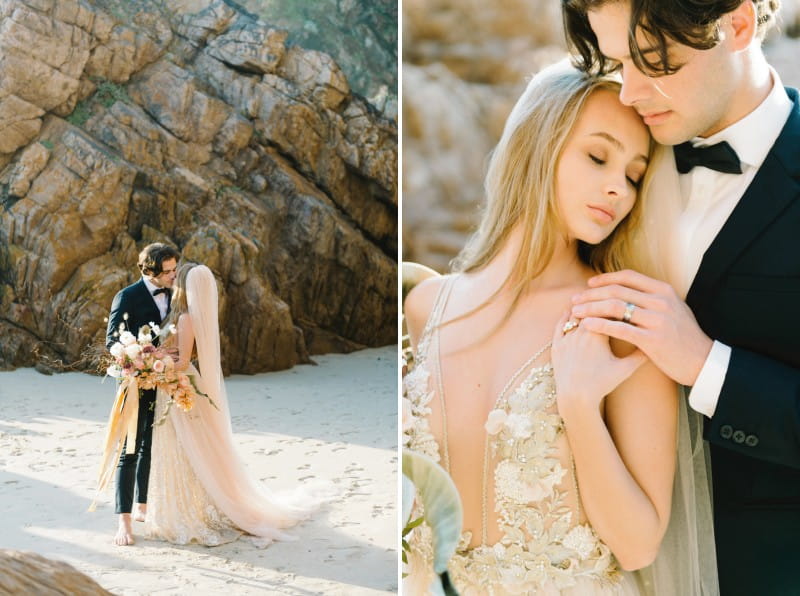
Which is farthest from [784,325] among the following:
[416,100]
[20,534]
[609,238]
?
[20,534]

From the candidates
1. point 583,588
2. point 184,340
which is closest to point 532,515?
point 583,588

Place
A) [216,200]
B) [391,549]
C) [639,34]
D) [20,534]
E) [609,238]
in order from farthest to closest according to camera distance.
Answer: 1. [216,200]
2. [20,534]
3. [391,549]
4. [609,238]
5. [639,34]

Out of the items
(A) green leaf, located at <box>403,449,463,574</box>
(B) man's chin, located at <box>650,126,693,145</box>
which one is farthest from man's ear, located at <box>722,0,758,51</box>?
(A) green leaf, located at <box>403,449,463,574</box>

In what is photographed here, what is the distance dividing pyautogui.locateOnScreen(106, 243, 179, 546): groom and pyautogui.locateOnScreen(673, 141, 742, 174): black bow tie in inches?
116

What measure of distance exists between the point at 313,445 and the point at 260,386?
250 centimetres

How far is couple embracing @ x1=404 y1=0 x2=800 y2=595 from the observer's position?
1.10 m

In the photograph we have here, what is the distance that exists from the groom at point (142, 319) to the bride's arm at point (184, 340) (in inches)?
6.9

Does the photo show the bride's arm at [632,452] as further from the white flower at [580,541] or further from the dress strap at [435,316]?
the dress strap at [435,316]

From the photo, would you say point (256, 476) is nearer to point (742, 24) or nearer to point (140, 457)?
point (140, 457)

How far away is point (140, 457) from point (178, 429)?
0.20 meters

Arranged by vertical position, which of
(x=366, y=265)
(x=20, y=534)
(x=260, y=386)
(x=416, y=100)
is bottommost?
(x=20, y=534)

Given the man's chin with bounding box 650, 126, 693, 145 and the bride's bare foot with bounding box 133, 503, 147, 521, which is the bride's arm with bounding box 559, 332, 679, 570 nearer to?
the man's chin with bounding box 650, 126, 693, 145

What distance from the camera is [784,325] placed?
1.10 m

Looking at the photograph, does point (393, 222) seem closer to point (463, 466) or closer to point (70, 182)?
point (70, 182)
